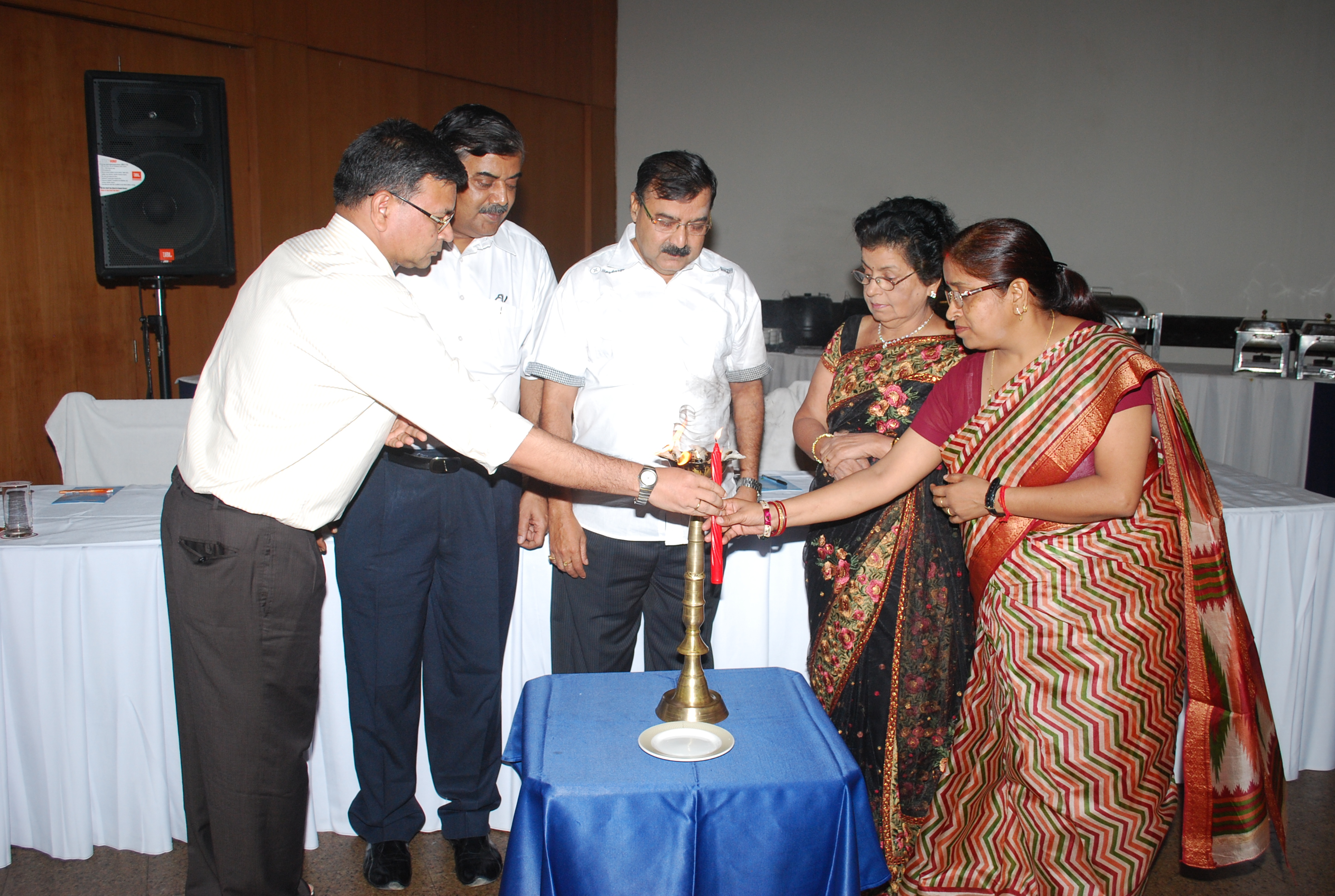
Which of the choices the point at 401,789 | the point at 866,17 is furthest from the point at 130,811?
the point at 866,17

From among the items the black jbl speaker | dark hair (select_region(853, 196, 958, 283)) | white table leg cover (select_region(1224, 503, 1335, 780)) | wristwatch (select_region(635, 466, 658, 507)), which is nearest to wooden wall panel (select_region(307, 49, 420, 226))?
the black jbl speaker

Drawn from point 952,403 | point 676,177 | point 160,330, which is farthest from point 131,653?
point 160,330

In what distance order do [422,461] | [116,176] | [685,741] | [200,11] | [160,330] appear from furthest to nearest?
1. [200,11]
2. [160,330]
3. [116,176]
4. [422,461]
5. [685,741]

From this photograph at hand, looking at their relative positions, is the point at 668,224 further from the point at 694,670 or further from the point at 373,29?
the point at 373,29

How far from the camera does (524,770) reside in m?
1.27

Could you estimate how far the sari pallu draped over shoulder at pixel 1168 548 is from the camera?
1.63 m

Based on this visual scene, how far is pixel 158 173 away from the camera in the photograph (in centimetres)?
362

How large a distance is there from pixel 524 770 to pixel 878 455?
3.54 ft

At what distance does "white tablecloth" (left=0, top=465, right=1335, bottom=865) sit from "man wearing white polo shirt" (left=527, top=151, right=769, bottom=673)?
25 centimetres

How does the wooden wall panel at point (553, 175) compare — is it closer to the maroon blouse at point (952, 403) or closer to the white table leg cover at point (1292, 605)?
the maroon blouse at point (952, 403)

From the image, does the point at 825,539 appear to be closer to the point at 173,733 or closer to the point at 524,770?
the point at 524,770

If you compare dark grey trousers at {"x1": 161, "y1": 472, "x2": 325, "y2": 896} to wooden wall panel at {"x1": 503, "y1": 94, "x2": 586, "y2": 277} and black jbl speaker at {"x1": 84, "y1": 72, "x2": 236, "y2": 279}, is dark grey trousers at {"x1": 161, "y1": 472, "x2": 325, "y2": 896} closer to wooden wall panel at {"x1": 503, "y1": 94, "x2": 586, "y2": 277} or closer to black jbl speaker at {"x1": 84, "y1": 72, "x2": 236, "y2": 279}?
black jbl speaker at {"x1": 84, "y1": 72, "x2": 236, "y2": 279}

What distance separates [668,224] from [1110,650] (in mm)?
1247

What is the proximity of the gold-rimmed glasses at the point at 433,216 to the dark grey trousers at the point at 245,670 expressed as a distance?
23.4 inches
